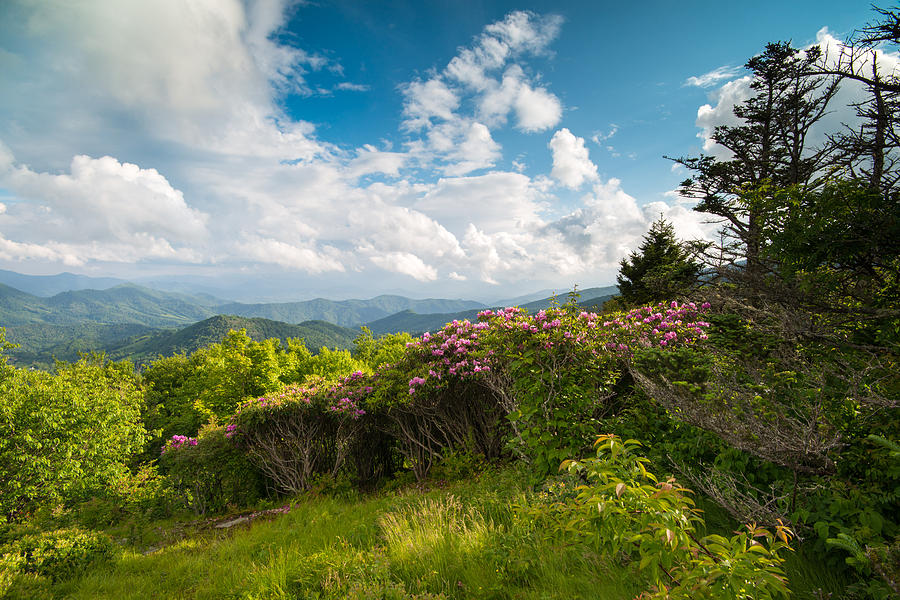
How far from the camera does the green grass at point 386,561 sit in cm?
293

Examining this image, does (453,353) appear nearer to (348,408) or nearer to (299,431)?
(348,408)

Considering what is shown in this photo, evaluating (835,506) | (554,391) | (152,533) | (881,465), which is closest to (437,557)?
(554,391)

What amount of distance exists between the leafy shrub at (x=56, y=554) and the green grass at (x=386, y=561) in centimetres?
38

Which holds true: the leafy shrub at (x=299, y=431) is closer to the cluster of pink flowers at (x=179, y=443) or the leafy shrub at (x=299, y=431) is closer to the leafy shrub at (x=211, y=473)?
the leafy shrub at (x=211, y=473)

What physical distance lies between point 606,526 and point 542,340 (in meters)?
3.23

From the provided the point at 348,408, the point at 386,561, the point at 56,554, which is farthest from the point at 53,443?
the point at 386,561

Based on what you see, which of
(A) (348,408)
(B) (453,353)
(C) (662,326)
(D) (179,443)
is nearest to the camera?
(C) (662,326)

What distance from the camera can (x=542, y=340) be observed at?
471 centimetres

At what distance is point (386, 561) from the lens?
139 inches

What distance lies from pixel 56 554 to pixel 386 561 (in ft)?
18.7

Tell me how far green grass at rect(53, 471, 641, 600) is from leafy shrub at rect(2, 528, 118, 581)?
1.25ft

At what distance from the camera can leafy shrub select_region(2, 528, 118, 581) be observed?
5.09 meters

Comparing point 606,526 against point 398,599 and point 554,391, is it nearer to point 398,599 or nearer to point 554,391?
point 398,599

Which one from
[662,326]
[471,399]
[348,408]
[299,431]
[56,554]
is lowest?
[56,554]
